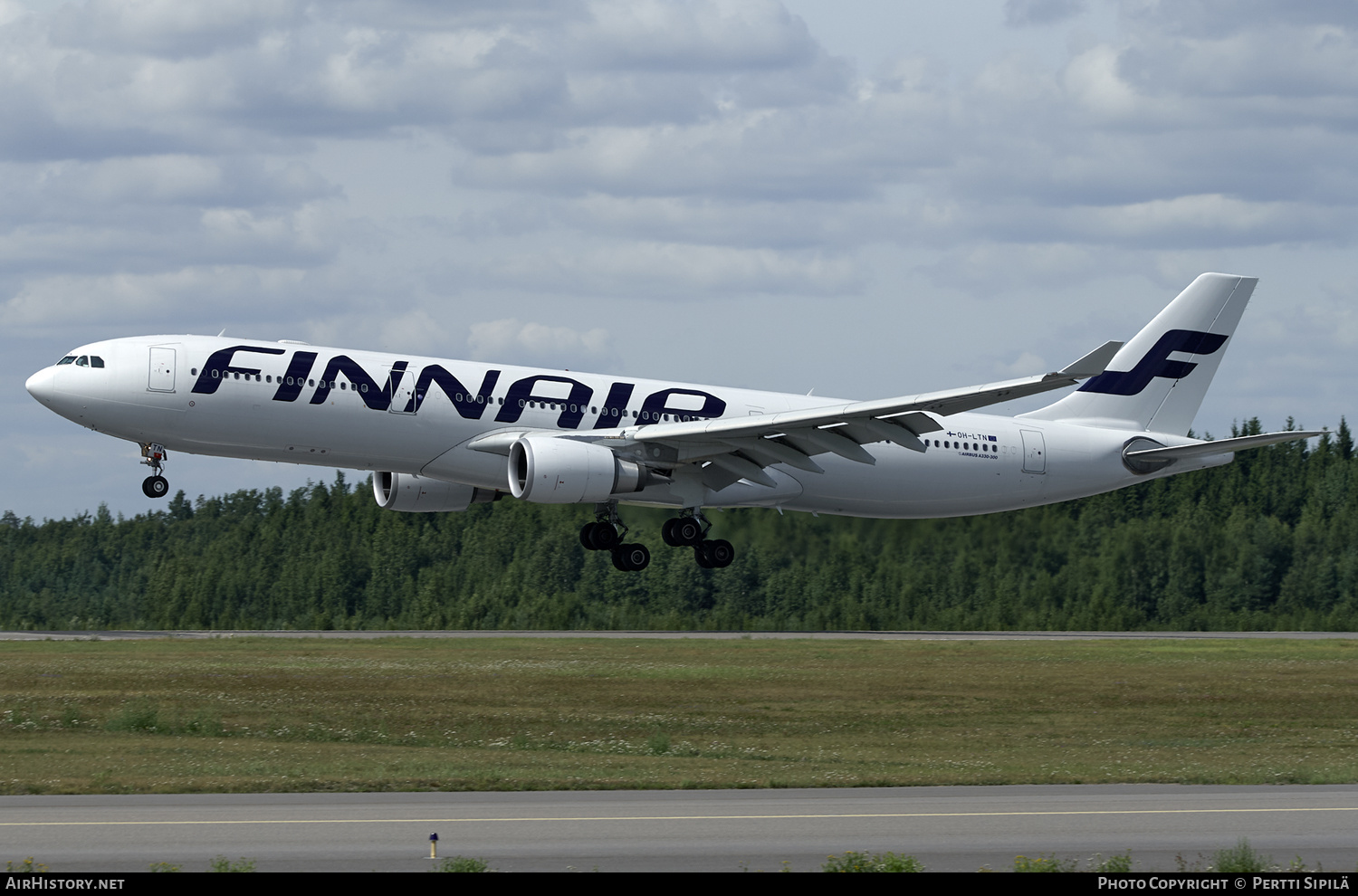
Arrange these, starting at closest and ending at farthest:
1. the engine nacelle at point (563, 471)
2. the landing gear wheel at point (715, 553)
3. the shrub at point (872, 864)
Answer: the shrub at point (872, 864)
the engine nacelle at point (563, 471)
the landing gear wheel at point (715, 553)

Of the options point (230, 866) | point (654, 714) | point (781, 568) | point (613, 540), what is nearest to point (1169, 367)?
point (781, 568)

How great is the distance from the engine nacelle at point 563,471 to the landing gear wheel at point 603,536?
2.85 meters

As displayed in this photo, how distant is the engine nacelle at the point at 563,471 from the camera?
38312mm

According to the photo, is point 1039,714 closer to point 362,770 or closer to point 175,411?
point 362,770

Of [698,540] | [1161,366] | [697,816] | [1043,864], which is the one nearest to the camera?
[1043,864]

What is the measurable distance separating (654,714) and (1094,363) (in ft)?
40.0

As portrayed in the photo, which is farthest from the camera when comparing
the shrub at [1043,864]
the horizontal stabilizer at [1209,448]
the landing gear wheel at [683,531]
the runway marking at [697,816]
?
the landing gear wheel at [683,531]

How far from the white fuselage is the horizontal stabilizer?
495 cm

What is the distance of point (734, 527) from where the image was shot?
152ft

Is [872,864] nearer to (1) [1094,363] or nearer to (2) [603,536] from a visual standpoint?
(1) [1094,363]

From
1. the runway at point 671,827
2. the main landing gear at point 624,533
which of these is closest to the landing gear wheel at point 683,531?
the main landing gear at point 624,533

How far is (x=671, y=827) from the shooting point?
1798cm

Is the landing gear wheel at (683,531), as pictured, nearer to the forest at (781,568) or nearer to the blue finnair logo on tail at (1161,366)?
the forest at (781,568)

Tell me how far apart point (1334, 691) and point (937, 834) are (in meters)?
28.6
